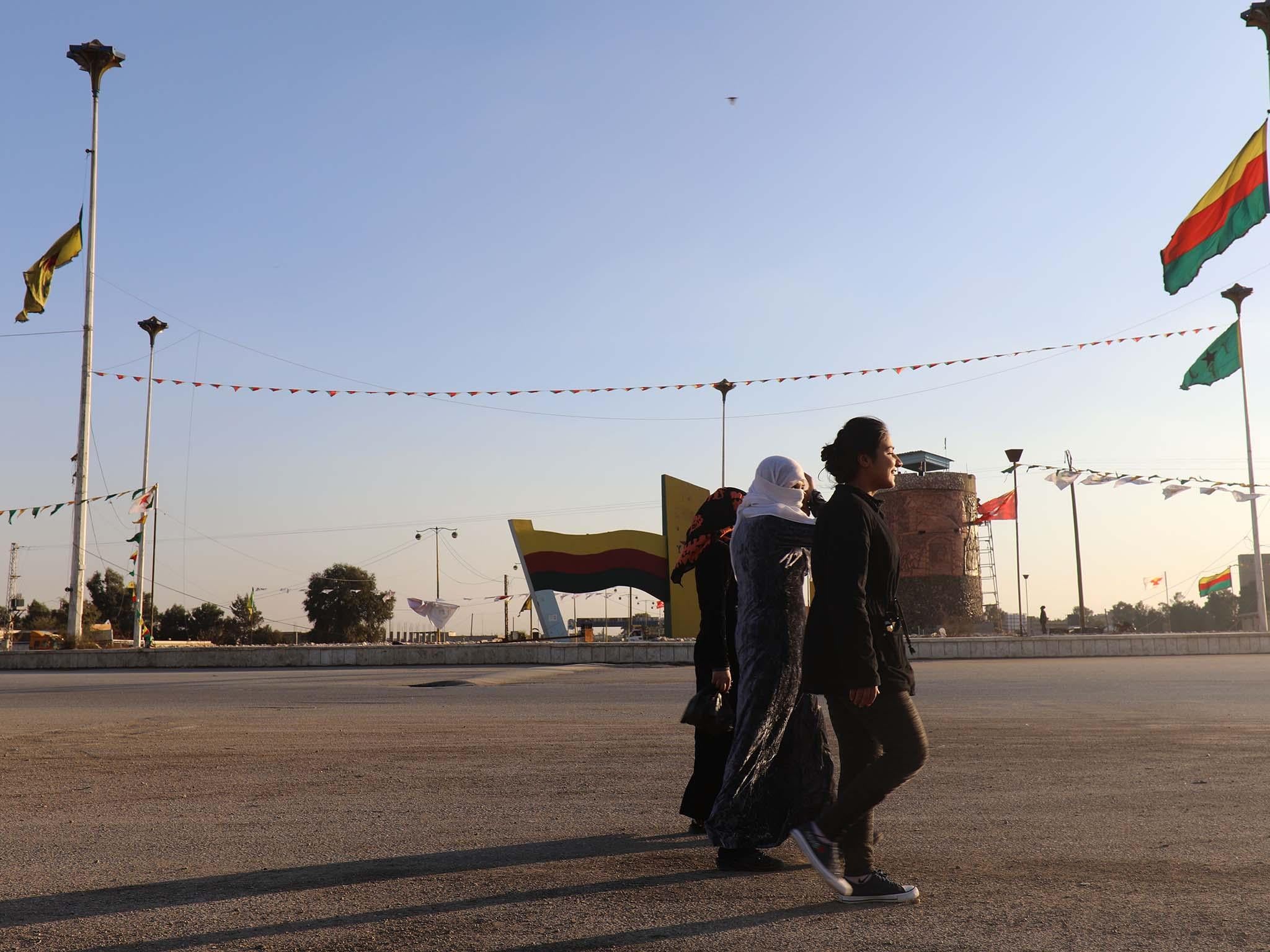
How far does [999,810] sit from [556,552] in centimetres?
3027

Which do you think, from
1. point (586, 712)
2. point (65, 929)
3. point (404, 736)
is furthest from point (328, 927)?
point (586, 712)

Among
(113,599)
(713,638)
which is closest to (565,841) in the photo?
(713,638)

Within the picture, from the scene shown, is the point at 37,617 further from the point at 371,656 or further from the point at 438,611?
the point at 371,656

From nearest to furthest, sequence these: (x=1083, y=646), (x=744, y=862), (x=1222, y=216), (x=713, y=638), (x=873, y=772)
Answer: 1. (x=873, y=772)
2. (x=744, y=862)
3. (x=713, y=638)
4. (x=1222, y=216)
5. (x=1083, y=646)

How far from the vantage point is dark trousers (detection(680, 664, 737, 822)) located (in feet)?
16.8

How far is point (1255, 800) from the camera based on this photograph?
583cm

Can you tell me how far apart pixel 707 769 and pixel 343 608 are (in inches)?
3060

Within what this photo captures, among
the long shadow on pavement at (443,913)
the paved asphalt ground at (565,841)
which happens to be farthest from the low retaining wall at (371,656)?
the long shadow on pavement at (443,913)

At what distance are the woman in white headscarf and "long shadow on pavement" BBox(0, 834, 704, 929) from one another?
0.58 metres

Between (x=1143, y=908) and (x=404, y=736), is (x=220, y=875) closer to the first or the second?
(x=1143, y=908)

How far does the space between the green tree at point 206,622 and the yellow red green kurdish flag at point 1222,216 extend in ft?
278

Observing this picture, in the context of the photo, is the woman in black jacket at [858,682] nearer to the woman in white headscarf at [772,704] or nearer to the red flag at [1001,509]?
the woman in white headscarf at [772,704]

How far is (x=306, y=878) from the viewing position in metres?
4.34

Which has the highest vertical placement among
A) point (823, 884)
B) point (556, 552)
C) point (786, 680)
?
point (556, 552)
